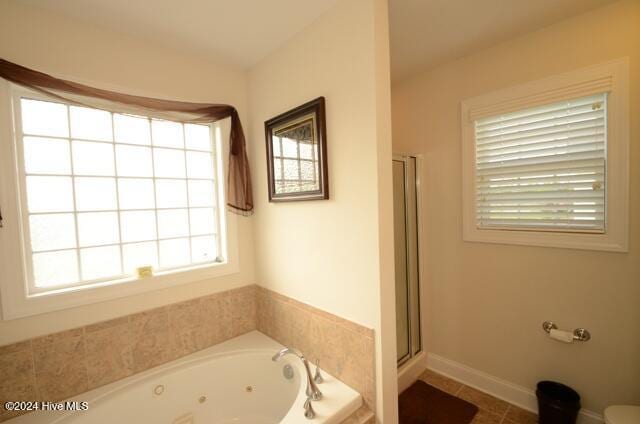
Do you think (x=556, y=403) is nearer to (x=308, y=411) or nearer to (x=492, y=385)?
(x=492, y=385)

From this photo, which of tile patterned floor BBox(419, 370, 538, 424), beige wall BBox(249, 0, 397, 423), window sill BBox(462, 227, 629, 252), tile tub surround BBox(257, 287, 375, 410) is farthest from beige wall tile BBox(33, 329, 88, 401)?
window sill BBox(462, 227, 629, 252)

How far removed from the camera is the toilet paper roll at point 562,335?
168 cm

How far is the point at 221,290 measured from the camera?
206cm

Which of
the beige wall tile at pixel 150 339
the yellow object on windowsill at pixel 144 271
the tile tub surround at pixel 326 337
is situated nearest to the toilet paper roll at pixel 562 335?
the tile tub surround at pixel 326 337

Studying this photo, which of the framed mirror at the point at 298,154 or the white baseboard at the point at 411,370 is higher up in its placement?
the framed mirror at the point at 298,154

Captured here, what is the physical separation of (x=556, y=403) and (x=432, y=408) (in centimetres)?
75

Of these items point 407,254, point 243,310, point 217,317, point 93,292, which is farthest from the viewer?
point 407,254

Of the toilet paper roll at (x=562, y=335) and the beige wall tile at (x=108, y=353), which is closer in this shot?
the beige wall tile at (x=108, y=353)

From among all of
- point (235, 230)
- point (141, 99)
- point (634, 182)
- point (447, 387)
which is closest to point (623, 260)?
point (634, 182)

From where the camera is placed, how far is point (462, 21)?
165 cm

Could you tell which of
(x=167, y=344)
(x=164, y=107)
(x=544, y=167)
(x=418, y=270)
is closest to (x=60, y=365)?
(x=167, y=344)

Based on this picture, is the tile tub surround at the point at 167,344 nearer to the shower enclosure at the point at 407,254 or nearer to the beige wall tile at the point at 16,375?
the beige wall tile at the point at 16,375

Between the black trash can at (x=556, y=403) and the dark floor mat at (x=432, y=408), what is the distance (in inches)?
16.5

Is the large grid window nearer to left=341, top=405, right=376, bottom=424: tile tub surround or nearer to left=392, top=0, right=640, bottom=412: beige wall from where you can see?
left=341, top=405, right=376, bottom=424: tile tub surround
